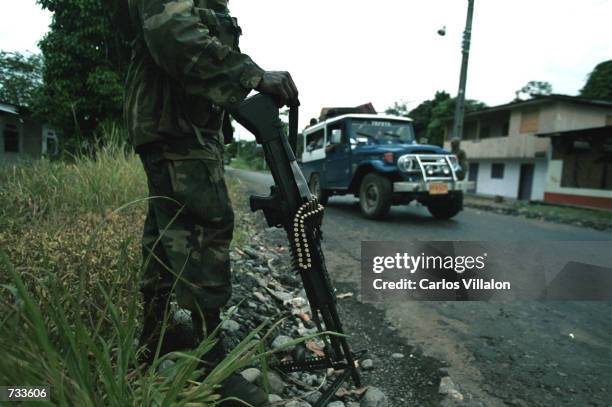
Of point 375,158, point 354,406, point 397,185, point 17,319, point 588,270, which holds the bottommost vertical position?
point 354,406

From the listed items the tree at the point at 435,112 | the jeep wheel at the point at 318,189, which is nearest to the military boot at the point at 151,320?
the jeep wheel at the point at 318,189

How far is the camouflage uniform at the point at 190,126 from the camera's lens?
108 centimetres

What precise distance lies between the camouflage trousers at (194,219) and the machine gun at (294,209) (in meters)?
0.16

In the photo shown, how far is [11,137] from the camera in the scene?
10.8 meters

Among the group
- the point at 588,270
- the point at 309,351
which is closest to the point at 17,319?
the point at 309,351

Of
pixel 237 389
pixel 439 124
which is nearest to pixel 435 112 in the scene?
pixel 439 124

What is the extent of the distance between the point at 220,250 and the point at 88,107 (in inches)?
371

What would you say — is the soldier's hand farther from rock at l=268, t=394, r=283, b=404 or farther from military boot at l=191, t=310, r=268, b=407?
rock at l=268, t=394, r=283, b=404

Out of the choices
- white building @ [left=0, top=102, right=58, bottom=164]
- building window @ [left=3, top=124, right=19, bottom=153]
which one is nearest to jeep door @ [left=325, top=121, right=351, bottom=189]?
white building @ [left=0, top=102, right=58, bottom=164]

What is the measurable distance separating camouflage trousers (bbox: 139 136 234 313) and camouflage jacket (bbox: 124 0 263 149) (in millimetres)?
79

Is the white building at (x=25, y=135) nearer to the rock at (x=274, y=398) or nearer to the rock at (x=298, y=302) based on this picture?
the rock at (x=298, y=302)

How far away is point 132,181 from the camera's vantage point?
3361 mm

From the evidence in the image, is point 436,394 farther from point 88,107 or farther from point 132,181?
point 88,107

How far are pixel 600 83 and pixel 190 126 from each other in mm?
33191
